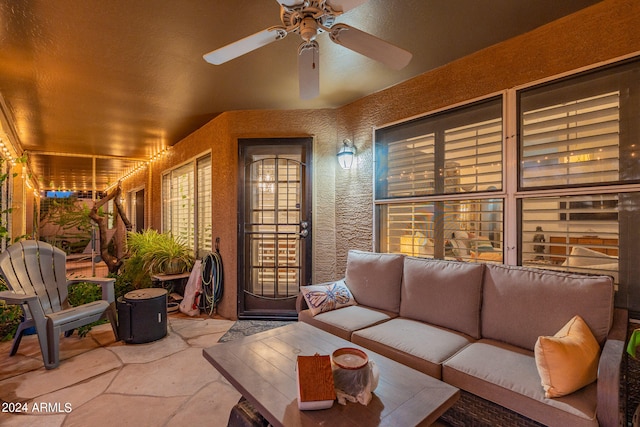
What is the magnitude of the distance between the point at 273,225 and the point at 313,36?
2657 mm

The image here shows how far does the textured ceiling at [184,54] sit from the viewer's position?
2.07m

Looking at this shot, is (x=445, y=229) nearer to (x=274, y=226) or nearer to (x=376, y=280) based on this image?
(x=376, y=280)

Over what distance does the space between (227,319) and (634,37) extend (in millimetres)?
4509

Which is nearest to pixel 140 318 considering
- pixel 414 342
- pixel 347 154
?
pixel 414 342

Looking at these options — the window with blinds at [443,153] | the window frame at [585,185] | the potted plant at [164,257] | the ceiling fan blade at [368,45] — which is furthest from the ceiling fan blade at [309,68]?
the potted plant at [164,257]

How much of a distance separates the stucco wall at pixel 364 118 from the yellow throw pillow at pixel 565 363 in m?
1.84

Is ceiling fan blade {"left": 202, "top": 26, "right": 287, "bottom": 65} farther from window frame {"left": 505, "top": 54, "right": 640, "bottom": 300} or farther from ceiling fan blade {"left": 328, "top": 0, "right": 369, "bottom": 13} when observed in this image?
window frame {"left": 505, "top": 54, "right": 640, "bottom": 300}

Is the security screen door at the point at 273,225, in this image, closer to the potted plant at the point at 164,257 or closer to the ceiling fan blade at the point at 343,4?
the potted plant at the point at 164,257

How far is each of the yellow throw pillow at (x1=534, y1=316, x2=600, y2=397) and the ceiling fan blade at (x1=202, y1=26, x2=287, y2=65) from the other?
2103mm

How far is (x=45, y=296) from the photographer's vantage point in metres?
3.13

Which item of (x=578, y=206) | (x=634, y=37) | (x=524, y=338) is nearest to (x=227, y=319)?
(x=524, y=338)

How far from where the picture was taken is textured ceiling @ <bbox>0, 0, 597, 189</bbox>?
6.78ft

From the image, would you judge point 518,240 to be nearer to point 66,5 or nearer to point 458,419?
point 458,419

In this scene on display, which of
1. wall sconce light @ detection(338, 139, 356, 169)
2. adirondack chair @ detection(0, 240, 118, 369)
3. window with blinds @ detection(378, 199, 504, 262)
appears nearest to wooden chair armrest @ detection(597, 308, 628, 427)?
window with blinds @ detection(378, 199, 504, 262)
